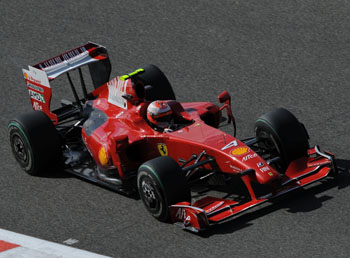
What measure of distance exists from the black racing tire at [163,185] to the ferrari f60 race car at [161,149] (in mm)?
12

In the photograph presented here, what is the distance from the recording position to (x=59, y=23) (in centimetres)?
1888

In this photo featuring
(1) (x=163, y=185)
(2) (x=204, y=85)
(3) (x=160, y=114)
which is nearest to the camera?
(1) (x=163, y=185)

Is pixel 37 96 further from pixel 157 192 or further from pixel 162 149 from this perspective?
pixel 157 192

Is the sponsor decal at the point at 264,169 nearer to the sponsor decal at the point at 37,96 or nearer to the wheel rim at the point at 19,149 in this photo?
the wheel rim at the point at 19,149

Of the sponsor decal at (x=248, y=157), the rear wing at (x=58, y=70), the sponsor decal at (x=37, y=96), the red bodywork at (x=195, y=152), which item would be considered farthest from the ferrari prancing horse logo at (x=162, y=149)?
the sponsor decal at (x=37, y=96)

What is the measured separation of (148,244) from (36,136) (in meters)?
2.88

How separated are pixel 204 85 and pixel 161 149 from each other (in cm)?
422

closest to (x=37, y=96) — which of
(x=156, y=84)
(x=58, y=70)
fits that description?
(x=58, y=70)

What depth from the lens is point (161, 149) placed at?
1169 centimetres

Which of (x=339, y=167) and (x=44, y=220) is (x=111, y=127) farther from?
(x=339, y=167)

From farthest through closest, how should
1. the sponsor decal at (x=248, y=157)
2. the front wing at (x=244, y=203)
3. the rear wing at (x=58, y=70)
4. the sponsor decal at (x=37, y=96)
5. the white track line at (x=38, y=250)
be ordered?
the sponsor decal at (x=37, y=96) < the rear wing at (x=58, y=70) < the sponsor decal at (x=248, y=157) < the front wing at (x=244, y=203) < the white track line at (x=38, y=250)

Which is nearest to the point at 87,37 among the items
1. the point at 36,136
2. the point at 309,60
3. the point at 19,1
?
the point at 19,1

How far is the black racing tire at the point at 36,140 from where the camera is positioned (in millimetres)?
12367

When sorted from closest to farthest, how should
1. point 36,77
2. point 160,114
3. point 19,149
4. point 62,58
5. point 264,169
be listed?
point 264,169
point 160,114
point 19,149
point 36,77
point 62,58
